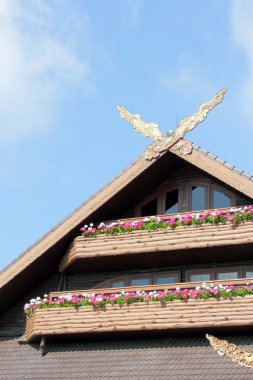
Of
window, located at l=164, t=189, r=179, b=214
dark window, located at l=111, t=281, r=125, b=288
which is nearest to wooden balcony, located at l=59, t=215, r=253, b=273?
dark window, located at l=111, t=281, r=125, b=288

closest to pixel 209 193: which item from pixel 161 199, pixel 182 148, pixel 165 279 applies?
pixel 161 199

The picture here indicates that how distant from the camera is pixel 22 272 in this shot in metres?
23.7

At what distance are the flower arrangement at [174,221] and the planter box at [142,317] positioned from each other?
88.7 inches

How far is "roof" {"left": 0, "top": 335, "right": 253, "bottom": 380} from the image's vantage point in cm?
1967

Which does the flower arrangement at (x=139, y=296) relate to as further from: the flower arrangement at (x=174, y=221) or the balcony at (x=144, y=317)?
the flower arrangement at (x=174, y=221)

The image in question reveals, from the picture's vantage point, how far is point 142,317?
2134 centimetres

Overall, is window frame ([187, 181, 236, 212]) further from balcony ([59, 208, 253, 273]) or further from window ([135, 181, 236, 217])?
balcony ([59, 208, 253, 273])

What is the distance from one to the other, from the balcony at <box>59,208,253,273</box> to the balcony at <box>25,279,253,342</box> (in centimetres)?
114

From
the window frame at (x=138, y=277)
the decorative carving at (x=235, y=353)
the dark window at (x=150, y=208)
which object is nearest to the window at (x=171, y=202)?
the dark window at (x=150, y=208)

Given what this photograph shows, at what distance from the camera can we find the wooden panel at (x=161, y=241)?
21703 mm

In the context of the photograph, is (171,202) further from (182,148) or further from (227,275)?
(227,275)

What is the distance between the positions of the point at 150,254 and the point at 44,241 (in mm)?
2895

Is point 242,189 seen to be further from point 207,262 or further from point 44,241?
→ point 44,241

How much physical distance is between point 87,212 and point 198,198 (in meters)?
3.10
